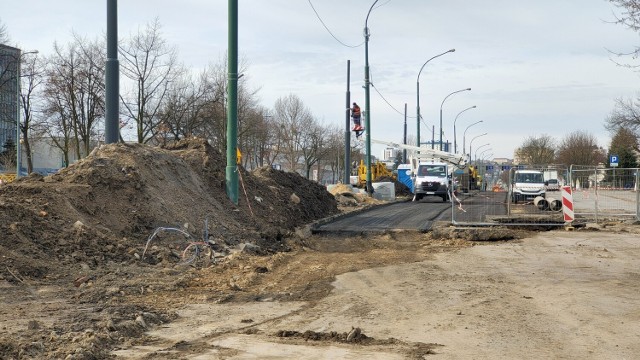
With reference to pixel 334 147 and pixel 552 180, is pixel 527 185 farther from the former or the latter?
pixel 334 147

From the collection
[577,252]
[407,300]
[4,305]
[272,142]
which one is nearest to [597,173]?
[577,252]

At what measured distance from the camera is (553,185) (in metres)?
21.8

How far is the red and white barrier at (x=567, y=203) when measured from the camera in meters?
18.8

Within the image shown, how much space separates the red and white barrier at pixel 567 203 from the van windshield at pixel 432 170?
57.3ft

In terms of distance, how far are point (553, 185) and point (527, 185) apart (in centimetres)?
105

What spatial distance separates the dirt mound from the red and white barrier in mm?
7658

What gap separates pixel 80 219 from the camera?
1169 centimetres

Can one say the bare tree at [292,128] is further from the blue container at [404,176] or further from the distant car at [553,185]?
the distant car at [553,185]

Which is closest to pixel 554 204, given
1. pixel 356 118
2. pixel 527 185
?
pixel 527 185

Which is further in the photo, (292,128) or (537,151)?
(537,151)

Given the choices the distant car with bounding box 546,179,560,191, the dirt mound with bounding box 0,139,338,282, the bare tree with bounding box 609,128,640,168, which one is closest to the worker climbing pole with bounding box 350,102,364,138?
the distant car with bounding box 546,179,560,191

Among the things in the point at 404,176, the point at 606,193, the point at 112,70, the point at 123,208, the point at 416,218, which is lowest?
the point at 416,218

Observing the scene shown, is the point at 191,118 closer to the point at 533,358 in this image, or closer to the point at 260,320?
the point at 260,320

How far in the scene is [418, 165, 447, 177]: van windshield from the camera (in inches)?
1433
